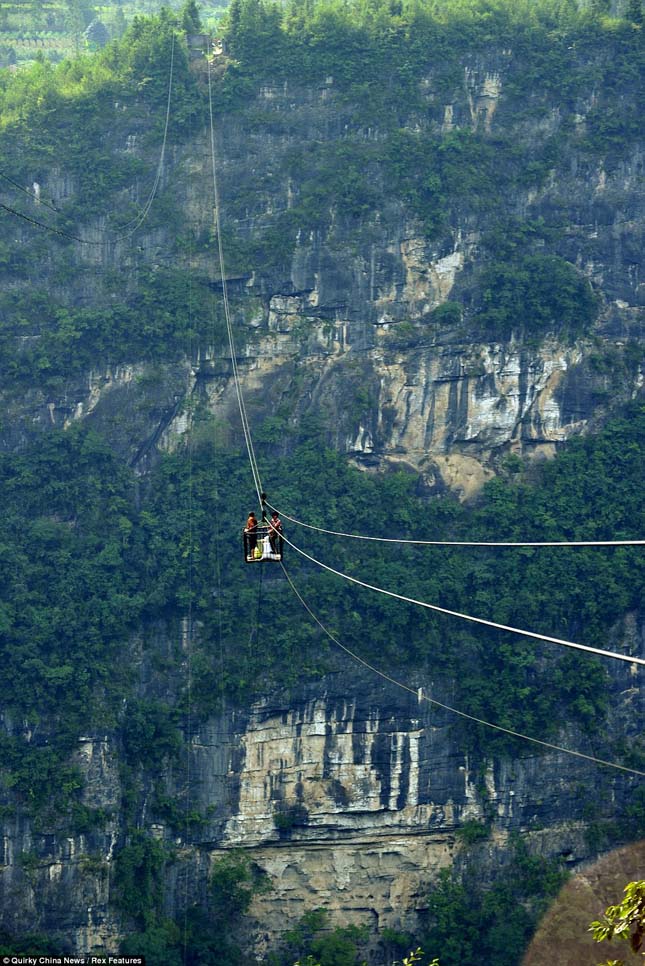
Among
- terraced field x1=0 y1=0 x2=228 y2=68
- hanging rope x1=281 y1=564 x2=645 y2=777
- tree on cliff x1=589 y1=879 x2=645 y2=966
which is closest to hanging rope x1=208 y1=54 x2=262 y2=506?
hanging rope x1=281 y1=564 x2=645 y2=777

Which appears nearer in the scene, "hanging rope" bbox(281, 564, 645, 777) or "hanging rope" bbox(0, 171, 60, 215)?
"hanging rope" bbox(281, 564, 645, 777)

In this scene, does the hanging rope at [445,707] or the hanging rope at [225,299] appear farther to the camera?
the hanging rope at [225,299]

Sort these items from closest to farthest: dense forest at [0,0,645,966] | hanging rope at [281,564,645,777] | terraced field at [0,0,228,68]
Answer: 1. dense forest at [0,0,645,966]
2. hanging rope at [281,564,645,777]
3. terraced field at [0,0,228,68]

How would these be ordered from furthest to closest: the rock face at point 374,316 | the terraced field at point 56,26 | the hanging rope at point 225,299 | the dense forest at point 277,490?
Result: the terraced field at point 56,26, the rock face at point 374,316, the hanging rope at point 225,299, the dense forest at point 277,490

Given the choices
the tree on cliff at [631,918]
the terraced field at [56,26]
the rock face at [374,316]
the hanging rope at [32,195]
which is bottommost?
the tree on cliff at [631,918]

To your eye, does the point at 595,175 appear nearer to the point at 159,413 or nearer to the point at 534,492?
the point at 534,492

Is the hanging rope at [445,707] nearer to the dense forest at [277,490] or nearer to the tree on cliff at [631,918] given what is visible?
the dense forest at [277,490]

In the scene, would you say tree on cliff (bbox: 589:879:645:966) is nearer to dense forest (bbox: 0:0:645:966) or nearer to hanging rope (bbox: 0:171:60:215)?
dense forest (bbox: 0:0:645:966)

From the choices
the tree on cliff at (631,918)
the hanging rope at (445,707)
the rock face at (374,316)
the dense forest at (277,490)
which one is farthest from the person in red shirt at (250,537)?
the rock face at (374,316)
